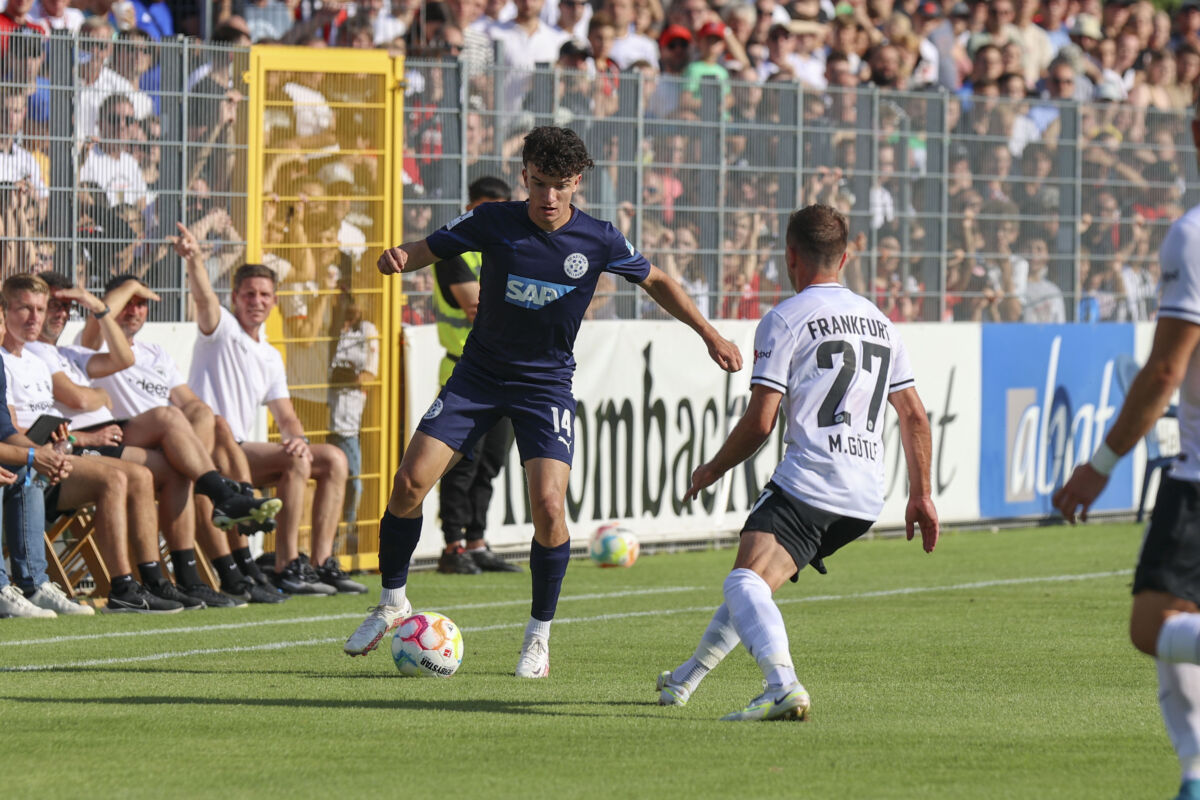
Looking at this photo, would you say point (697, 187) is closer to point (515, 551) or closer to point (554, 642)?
point (515, 551)

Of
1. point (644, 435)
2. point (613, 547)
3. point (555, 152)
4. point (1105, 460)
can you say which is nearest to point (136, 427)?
point (613, 547)

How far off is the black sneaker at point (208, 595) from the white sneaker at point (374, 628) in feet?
9.06

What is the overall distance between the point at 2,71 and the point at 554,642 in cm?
489

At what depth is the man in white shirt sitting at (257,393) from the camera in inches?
468

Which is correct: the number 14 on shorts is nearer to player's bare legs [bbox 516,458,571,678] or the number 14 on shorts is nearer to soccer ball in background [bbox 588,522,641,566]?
player's bare legs [bbox 516,458,571,678]

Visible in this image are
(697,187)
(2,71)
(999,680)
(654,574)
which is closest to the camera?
Result: (999,680)

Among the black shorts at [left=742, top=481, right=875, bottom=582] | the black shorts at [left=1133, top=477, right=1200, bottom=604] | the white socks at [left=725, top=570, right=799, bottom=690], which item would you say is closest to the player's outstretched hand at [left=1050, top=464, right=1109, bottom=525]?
the black shorts at [left=1133, top=477, right=1200, bottom=604]

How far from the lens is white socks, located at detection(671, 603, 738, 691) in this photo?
693 centimetres

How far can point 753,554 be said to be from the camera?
6703mm

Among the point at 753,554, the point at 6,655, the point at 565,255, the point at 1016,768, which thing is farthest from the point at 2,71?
the point at 1016,768

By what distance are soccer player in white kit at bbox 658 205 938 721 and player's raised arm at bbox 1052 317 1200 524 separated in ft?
5.62

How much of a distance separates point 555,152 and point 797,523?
203 centimetres

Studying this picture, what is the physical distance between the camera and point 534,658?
8.17 m

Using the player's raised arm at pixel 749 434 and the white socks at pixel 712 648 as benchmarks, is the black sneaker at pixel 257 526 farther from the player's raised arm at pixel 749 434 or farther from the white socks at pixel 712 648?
the player's raised arm at pixel 749 434
